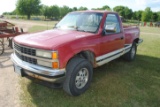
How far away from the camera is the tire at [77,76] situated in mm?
3672

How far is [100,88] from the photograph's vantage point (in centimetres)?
443

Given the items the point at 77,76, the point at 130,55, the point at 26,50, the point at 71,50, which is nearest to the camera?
the point at 71,50

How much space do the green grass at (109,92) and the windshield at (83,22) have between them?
1511 mm

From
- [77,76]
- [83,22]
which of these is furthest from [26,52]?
[83,22]

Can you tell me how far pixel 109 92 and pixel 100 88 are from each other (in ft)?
0.95

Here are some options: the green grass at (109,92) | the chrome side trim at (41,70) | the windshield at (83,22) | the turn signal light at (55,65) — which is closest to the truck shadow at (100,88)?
the green grass at (109,92)

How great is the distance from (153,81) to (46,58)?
10.8 ft

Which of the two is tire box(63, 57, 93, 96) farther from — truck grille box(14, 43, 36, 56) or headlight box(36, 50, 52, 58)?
truck grille box(14, 43, 36, 56)

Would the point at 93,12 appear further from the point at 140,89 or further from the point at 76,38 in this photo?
the point at 140,89

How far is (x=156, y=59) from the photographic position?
24.1ft

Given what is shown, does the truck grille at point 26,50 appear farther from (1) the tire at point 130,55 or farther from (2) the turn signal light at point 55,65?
(1) the tire at point 130,55

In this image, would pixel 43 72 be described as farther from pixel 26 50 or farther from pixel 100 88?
pixel 100 88

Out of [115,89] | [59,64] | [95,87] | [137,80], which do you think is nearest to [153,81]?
[137,80]

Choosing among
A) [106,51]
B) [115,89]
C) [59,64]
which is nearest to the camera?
[59,64]
